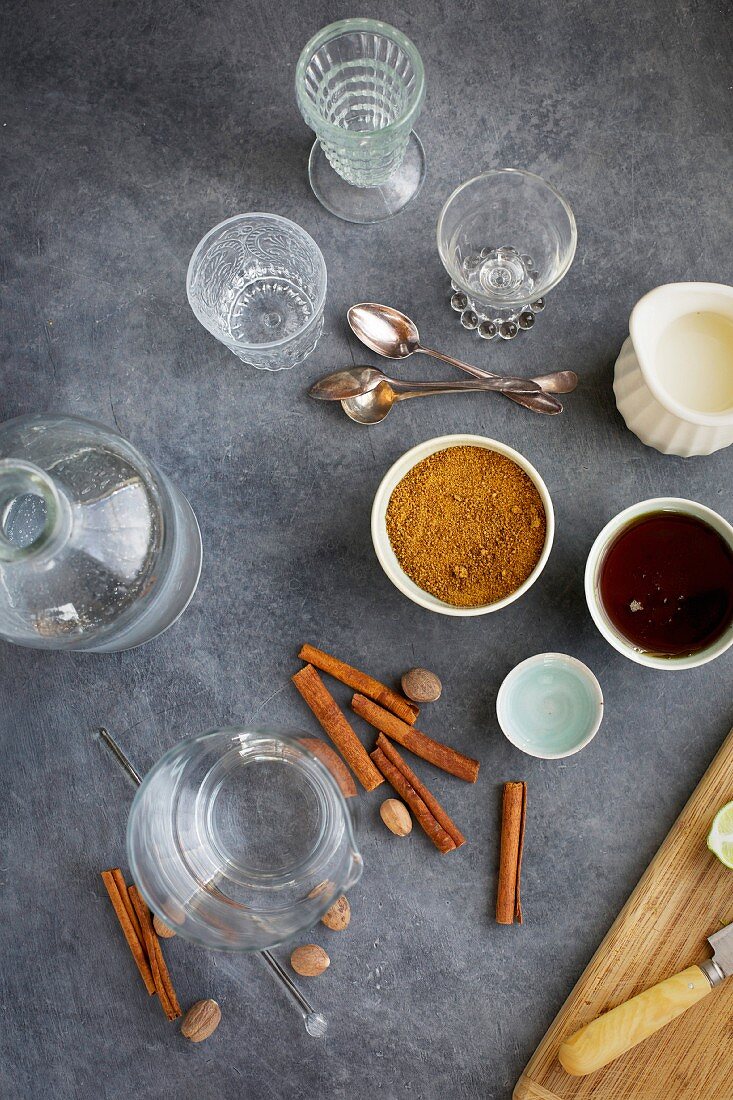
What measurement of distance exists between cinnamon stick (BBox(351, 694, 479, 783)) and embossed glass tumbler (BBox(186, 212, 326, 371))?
1.84 feet

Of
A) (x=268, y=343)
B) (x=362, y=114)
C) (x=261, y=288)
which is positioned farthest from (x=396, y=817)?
(x=362, y=114)

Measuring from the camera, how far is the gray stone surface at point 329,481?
4.40 feet

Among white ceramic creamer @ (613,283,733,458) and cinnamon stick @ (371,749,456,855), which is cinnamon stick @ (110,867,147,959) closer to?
cinnamon stick @ (371,749,456,855)

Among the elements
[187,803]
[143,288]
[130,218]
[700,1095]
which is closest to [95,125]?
[130,218]

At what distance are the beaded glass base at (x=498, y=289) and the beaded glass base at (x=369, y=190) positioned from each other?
149mm

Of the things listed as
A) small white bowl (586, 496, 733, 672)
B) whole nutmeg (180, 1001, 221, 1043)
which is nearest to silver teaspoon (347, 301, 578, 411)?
small white bowl (586, 496, 733, 672)

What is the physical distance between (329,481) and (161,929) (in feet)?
2.48

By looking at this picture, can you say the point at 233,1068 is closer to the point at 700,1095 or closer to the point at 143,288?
the point at 700,1095

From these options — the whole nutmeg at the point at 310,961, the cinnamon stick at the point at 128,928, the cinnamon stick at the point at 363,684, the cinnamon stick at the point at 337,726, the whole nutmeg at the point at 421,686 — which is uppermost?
the whole nutmeg at the point at 421,686

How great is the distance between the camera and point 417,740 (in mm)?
1332

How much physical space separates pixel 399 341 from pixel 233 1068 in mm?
1180

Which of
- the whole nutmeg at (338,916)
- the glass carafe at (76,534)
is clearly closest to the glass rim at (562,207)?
the glass carafe at (76,534)

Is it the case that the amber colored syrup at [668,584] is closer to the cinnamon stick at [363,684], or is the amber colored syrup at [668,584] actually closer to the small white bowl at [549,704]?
the small white bowl at [549,704]

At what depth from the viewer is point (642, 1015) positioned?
1.27 metres
